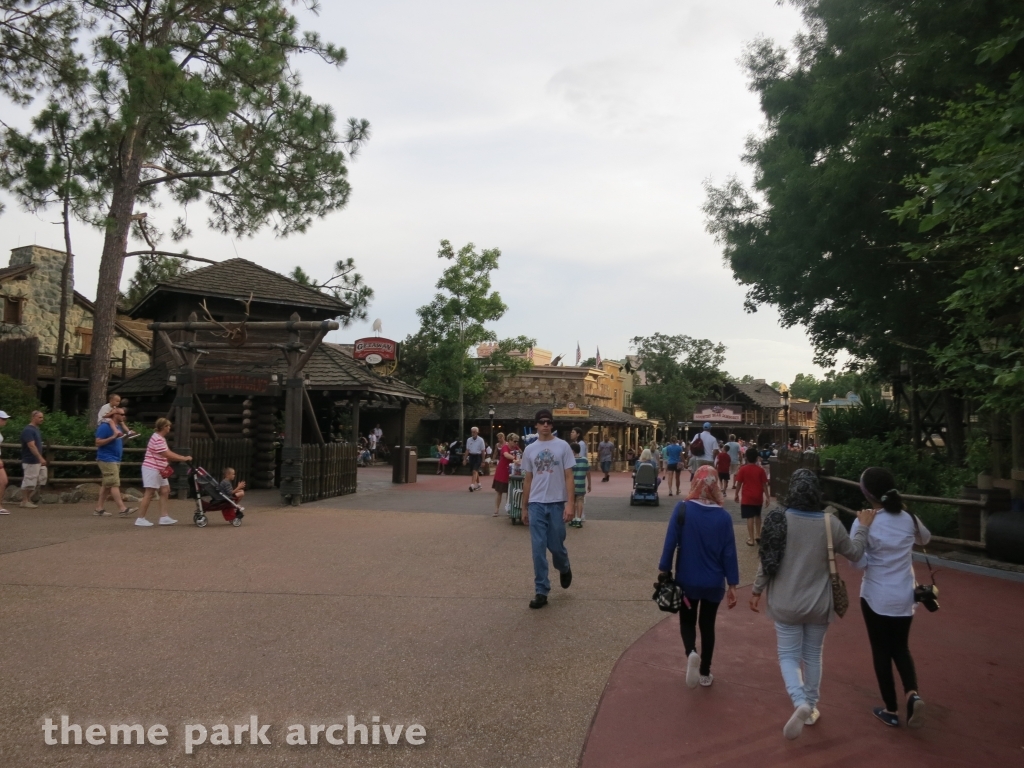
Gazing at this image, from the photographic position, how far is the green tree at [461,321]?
40406 mm

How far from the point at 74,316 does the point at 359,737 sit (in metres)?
33.0

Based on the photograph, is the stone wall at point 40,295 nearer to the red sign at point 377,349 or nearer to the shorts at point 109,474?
the red sign at point 377,349

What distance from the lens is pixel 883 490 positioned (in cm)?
500

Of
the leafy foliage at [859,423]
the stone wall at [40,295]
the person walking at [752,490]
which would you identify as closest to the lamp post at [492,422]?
the stone wall at [40,295]

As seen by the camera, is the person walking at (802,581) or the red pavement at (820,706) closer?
the red pavement at (820,706)

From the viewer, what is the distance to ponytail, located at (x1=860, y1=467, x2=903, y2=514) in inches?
196

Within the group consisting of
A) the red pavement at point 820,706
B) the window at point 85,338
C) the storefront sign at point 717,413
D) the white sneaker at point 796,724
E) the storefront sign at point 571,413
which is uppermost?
the window at point 85,338

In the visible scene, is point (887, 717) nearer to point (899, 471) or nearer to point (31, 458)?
point (899, 471)

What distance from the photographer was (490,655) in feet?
19.1

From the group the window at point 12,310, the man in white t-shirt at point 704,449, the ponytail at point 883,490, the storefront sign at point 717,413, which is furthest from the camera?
the storefront sign at point 717,413

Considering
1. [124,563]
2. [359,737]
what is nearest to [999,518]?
[359,737]

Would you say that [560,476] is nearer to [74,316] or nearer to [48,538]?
[48,538]

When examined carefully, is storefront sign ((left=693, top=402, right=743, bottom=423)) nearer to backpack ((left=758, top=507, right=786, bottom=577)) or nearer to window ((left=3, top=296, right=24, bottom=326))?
window ((left=3, top=296, right=24, bottom=326))

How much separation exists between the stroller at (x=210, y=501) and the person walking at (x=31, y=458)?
3.49 meters
